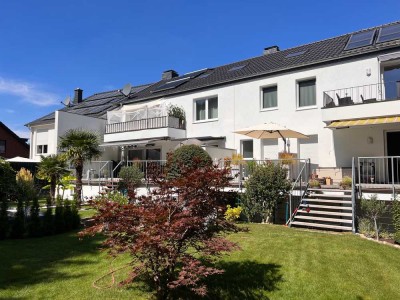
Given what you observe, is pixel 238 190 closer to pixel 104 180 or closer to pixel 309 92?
pixel 309 92

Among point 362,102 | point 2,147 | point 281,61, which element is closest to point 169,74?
point 281,61

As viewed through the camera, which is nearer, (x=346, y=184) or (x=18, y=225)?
(x=18, y=225)

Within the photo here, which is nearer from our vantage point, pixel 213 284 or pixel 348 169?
pixel 213 284

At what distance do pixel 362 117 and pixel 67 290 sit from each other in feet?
48.7

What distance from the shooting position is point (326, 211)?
1354 cm

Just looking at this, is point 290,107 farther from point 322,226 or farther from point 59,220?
point 59,220

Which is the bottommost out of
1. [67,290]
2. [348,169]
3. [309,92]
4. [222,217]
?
[67,290]

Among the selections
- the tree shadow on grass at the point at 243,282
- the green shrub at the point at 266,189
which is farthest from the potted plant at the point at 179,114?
the tree shadow on grass at the point at 243,282

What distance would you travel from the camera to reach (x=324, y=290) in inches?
266

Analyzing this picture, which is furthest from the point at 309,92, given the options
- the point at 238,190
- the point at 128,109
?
the point at 128,109

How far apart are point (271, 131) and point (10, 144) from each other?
42.4 m

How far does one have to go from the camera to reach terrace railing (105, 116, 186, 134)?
2512 centimetres

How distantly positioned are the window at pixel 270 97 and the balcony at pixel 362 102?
11.7 feet

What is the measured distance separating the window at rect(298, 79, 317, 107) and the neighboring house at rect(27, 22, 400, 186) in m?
0.06
